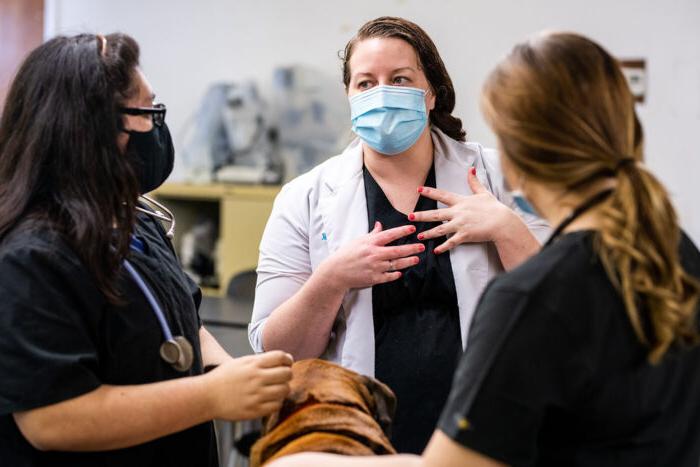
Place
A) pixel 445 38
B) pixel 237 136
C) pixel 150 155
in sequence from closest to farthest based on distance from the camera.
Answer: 1. pixel 150 155
2. pixel 445 38
3. pixel 237 136

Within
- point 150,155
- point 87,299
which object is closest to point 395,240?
point 150,155

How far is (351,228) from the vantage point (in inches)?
67.6

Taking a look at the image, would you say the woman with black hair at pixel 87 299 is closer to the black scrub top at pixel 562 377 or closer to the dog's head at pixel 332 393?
the dog's head at pixel 332 393

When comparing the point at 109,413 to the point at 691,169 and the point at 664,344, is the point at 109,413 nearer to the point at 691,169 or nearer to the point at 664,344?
the point at 664,344

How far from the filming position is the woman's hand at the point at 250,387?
121 centimetres

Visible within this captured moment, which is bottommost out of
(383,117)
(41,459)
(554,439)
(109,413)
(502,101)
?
(41,459)

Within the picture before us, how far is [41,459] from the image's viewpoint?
1.23m

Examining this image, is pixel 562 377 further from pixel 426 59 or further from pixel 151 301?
pixel 426 59

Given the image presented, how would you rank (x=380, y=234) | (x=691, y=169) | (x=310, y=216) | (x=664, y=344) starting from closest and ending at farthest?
(x=664, y=344)
(x=380, y=234)
(x=310, y=216)
(x=691, y=169)

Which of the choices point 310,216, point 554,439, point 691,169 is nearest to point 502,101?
point 554,439

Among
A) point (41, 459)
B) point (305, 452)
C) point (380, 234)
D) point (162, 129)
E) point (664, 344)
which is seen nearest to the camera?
point (664, 344)

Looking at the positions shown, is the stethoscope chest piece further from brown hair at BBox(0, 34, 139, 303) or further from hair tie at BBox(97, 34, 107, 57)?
hair tie at BBox(97, 34, 107, 57)

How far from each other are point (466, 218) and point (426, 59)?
1.23 ft

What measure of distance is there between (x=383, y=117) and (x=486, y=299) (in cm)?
79
